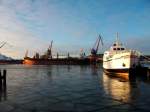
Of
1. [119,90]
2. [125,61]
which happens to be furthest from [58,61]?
[119,90]

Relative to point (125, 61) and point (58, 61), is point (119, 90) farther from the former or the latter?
point (58, 61)

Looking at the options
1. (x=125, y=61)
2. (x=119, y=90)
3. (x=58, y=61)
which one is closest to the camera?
(x=119, y=90)

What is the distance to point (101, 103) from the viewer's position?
62.2 ft

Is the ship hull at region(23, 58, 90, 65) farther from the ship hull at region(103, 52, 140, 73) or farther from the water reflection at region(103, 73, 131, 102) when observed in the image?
the water reflection at region(103, 73, 131, 102)

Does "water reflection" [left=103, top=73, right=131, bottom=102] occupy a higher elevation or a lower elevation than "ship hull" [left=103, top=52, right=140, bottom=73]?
lower

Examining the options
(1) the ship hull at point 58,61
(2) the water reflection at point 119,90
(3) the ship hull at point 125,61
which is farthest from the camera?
(1) the ship hull at point 58,61

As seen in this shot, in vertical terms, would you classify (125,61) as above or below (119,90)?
above

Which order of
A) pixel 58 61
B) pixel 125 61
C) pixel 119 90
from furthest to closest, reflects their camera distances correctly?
1. pixel 58 61
2. pixel 125 61
3. pixel 119 90

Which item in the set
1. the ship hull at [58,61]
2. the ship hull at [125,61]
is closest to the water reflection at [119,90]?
the ship hull at [125,61]

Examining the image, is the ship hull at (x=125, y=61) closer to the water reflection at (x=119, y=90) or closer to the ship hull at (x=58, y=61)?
the water reflection at (x=119, y=90)

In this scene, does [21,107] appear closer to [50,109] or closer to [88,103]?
[50,109]

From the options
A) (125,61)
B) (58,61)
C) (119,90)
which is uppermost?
(125,61)

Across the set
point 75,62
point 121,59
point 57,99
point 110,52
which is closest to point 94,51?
point 75,62

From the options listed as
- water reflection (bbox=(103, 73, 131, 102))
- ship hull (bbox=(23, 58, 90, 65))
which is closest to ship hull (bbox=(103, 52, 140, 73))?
water reflection (bbox=(103, 73, 131, 102))
